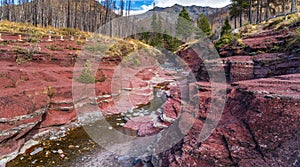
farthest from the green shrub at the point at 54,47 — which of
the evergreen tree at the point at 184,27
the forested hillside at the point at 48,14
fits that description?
the evergreen tree at the point at 184,27

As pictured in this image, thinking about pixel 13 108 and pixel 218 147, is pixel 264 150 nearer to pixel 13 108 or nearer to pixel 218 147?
pixel 218 147

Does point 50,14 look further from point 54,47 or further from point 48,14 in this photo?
point 54,47

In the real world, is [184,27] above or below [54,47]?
above

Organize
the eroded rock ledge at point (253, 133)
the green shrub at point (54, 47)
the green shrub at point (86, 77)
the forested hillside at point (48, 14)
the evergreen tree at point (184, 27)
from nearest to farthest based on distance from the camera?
the eroded rock ledge at point (253, 133), the green shrub at point (86, 77), the green shrub at point (54, 47), the forested hillside at point (48, 14), the evergreen tree at point (184, 27)

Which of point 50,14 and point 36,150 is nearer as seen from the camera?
point 36,150

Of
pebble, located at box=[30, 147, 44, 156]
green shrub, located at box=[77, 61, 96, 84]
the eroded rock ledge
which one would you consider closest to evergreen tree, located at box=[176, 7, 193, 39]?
green shrub, located at box=[77, 61, 96, 84]

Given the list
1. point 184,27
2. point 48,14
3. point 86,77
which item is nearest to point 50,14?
point 48,14

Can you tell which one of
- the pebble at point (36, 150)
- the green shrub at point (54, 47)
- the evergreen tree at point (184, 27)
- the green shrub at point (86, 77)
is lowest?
the pebble at point (36, 150)

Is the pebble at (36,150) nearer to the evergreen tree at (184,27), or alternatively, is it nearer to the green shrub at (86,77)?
the green shrub at (86,77)

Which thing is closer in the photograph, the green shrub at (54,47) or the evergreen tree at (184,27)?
the green shrub at (54,47)

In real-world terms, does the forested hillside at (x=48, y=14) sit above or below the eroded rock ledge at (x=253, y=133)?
above

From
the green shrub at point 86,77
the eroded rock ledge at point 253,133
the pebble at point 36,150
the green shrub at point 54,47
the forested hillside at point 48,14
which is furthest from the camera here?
the forested hillside at point 48,14

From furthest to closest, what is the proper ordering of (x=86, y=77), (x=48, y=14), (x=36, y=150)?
(x=48, y=14), (x=86, y=77), (x=36, y=150)

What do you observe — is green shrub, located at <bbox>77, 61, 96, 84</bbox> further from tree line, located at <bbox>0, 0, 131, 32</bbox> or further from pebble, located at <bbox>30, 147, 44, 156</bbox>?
tree line, located at <bbox>0, 0, 131, 32</bbox>
